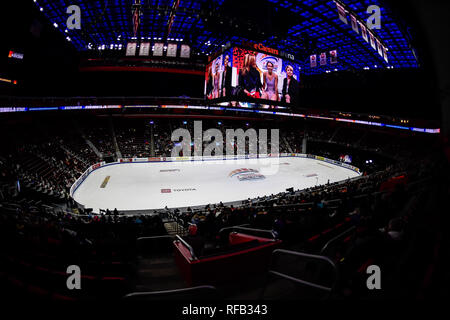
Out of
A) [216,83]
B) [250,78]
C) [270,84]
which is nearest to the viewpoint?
[250,78]

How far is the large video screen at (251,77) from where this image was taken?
61.2 ft

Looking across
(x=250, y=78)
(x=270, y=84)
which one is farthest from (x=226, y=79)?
(x=270, y=84)

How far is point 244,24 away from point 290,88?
24.3 ft

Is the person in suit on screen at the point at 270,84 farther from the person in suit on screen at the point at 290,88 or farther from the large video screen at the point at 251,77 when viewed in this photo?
the person in suit on screen at the point at 290,88

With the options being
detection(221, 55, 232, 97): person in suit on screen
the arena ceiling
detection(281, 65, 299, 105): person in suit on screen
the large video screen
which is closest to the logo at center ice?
the large video screen

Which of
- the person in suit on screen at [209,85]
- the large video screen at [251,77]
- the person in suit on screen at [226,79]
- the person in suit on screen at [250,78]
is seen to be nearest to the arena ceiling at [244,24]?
the person in suit on screen at [226,79]

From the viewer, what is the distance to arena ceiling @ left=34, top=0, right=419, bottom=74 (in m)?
18.3

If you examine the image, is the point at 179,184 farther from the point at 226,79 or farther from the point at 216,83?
the point at 226,79

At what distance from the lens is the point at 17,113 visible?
77.4ft

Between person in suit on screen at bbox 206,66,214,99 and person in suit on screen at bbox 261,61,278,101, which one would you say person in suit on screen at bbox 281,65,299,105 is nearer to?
person in suit on screen at bbox 261,61,278,101

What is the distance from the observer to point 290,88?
71.8 feet
